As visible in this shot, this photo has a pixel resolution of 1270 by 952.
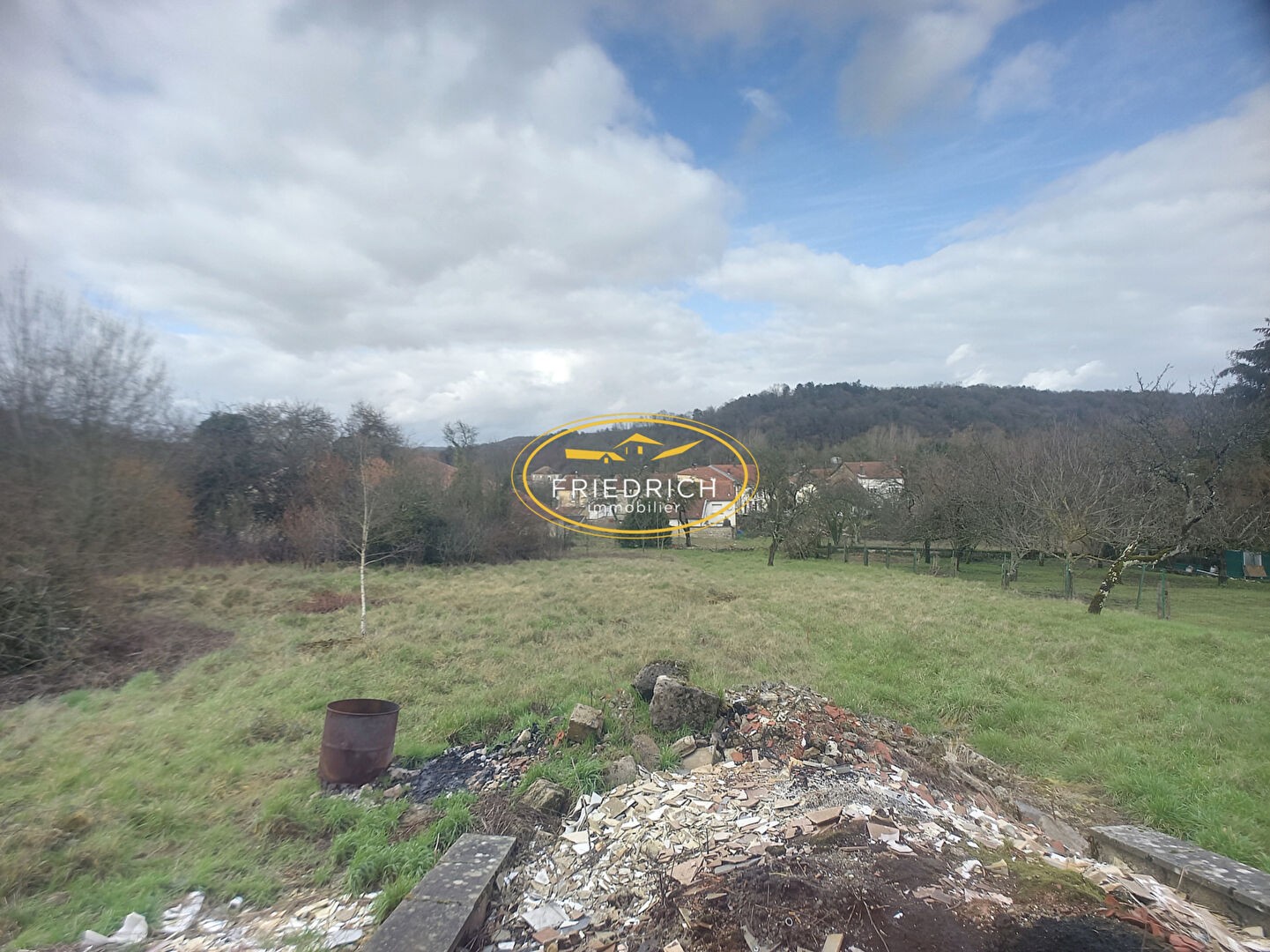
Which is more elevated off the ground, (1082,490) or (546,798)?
(1082,490)

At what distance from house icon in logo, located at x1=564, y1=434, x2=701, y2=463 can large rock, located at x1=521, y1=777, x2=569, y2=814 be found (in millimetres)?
17204

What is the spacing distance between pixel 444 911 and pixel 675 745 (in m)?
2.46

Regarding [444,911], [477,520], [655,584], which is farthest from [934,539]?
[444,911]

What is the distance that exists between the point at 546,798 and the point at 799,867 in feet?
6.01

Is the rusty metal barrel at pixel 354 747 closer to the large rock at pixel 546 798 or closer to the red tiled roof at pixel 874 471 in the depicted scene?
the large rock at pixel 546 798

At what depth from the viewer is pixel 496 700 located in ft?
21.4

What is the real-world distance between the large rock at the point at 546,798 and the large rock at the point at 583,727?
3.23 ft

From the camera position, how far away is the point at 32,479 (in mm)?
7609

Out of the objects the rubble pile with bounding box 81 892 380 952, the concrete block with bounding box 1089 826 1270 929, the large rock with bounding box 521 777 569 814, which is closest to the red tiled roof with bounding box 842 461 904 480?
the concrete block with bounding box 1089 826 1270 929

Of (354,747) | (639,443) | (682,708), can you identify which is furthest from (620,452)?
(354,747)

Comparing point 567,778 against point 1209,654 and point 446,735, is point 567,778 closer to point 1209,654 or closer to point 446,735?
point 446,735

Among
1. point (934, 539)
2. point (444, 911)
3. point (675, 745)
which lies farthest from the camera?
point (934, 539)

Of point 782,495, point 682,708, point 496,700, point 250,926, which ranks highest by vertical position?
point 782,495

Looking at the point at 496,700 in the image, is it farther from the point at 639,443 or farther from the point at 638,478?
the point at 638,478
